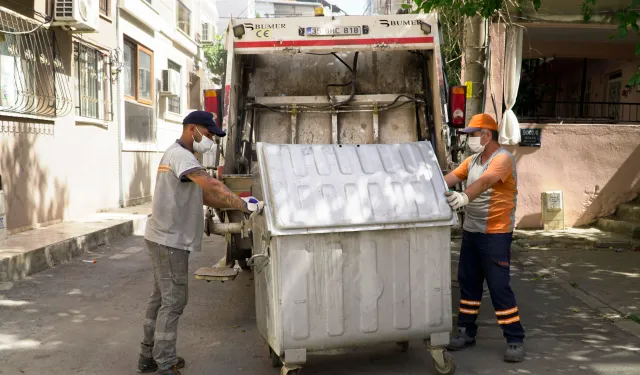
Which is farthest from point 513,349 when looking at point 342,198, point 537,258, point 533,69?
point 533,69

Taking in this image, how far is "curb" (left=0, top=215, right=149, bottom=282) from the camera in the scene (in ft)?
23.0

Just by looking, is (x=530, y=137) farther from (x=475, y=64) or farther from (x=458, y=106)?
(x=458, y=106)

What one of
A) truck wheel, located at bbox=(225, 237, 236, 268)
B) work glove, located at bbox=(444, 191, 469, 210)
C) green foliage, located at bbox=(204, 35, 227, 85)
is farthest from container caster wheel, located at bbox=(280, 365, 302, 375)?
green foliage, located at bbox=(204, 35, 227, 85)

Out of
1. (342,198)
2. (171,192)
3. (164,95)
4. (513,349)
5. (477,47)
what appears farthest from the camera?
(164,95)

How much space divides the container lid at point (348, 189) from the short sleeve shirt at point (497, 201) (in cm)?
68

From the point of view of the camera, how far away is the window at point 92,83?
11.2 meters

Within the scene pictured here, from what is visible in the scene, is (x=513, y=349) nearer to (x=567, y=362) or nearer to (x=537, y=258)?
(x=567, y=362)

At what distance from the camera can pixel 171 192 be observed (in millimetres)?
4109

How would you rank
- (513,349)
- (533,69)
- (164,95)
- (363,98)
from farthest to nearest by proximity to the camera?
(164,95), (533,69), (363,98), (513,349)

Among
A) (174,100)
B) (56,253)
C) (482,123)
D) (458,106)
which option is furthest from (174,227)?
(174,100)

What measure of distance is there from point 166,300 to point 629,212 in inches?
310

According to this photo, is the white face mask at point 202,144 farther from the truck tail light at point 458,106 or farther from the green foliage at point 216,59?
the green foliage at point 216,59

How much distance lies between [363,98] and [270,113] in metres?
1.01

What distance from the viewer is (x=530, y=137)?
10148 millimetres
